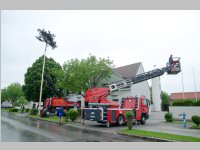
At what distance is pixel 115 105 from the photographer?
21125 millimetres

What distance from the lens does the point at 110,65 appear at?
31953mm

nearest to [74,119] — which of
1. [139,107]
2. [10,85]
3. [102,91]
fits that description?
[102,91]

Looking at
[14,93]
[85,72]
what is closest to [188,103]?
[85,72]

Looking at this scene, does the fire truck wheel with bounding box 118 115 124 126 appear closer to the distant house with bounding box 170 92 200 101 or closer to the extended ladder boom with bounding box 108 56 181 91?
the extended ladder boom with bounding box 108 56 181 91

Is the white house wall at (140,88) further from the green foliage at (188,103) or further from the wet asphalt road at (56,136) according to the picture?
the wet asphalt road at (56,136)

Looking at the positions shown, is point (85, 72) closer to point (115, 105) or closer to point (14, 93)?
point (115, 105)

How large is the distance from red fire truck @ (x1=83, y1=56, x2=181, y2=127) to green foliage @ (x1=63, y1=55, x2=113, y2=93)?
305 inches

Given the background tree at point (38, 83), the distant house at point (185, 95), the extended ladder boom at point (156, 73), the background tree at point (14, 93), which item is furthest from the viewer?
the background tree at point (14, 93)

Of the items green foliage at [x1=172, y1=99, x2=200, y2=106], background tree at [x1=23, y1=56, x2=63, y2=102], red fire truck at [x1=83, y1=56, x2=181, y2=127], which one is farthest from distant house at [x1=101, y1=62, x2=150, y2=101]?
background tree at [x1=23, y1=56, x2=63, y2=102]

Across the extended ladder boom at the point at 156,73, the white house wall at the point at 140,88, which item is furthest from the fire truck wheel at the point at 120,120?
the white house wall at the point at 140,88

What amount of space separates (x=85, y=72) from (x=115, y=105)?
407 inches

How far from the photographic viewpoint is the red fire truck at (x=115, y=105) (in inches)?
759

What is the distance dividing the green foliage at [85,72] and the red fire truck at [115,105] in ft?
25.4

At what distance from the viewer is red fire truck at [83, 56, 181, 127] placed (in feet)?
63.3
